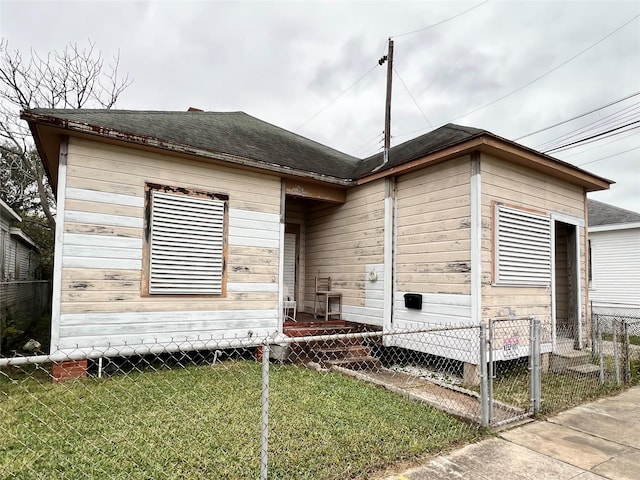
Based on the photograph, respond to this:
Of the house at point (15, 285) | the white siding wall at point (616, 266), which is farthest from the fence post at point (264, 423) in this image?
the white siding wall at point (616, 266)

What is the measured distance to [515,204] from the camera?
5.70m

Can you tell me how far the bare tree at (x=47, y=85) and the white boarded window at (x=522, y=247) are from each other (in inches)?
529

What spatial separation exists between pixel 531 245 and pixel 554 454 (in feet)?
12.0

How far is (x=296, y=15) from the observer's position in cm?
784

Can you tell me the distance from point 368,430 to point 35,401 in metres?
3.60

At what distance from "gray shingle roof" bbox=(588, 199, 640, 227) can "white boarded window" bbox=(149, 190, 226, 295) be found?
42.5 feet

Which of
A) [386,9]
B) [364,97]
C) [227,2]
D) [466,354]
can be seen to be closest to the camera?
[466,354]

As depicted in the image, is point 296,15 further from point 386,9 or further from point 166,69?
point 166,69

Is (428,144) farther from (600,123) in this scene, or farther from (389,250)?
(600,123)

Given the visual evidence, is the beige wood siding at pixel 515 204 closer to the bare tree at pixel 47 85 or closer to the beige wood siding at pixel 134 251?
the beige wood siding at pixel 134 251

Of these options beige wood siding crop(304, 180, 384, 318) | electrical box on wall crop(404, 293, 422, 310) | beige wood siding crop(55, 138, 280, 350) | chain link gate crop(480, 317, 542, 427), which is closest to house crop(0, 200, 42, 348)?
beige wood siding crop(55, 138, 280, 350)

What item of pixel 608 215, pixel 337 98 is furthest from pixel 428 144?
pixel 608 215

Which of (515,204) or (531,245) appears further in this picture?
(531,245)

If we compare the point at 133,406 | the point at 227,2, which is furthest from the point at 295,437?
the point at 227,2
